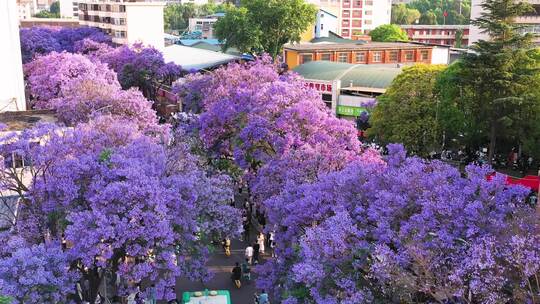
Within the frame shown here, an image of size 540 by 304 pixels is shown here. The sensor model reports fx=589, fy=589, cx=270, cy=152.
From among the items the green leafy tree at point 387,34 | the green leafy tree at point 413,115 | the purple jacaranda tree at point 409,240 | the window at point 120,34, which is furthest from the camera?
the green leafy tree at point 387,34

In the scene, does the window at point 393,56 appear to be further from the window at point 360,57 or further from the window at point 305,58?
the window at point 305,58

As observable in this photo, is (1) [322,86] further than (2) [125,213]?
Yes

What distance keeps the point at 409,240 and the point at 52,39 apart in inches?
1925

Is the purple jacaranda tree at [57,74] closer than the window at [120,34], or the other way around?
the purple jacaranda tree at [57,74]

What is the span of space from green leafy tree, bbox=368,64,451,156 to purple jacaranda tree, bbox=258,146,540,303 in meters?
12.3

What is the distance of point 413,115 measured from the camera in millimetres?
26766

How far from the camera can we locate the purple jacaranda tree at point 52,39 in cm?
5106

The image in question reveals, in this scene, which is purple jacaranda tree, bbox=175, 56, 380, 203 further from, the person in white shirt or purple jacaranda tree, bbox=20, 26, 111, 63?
purple jacaranda tree, bbox=20, 26, 111, 63

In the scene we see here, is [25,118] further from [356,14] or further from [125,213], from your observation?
[356,14]

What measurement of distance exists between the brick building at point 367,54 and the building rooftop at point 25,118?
25616mm

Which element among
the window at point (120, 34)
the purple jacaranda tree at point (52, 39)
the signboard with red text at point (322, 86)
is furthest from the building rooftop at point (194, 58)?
the signboard with red text at point (322, 86)

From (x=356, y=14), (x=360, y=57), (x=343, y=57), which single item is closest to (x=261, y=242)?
(x=343, y=57)

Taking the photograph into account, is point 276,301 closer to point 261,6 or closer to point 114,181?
point 114,181

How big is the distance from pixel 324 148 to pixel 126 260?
7.18 m
